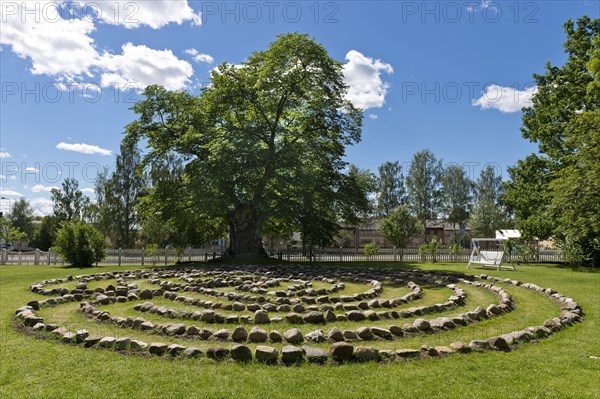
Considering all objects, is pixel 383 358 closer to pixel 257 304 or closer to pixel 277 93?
A: pixel 257 304

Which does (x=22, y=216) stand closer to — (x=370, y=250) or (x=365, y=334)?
(x=370, y=250)

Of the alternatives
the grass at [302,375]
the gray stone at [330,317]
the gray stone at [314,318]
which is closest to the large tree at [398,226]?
the gray stone at [330,317]

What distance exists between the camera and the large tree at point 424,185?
6400 cm

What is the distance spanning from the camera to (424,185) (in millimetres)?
64312

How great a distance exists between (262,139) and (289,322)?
1910cm

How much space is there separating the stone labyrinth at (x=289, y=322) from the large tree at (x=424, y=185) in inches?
2029

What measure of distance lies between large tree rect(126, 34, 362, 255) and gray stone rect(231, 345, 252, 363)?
61.2ft

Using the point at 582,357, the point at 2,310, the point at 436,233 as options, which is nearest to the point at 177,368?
the point at 582,357

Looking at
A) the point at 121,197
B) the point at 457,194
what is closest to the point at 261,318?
the point at 121,197

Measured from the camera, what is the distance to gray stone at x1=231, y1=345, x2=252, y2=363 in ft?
21.0

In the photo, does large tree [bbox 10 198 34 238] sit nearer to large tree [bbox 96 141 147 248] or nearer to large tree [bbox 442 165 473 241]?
large tree [bbox 96 141 147 248]

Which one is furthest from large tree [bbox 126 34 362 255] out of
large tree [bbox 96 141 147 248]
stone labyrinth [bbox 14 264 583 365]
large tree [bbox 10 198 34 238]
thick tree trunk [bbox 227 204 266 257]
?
large tree [bbox 10 198 34 238]

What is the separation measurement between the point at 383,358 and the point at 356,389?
4.32ft

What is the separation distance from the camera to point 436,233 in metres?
83.5
